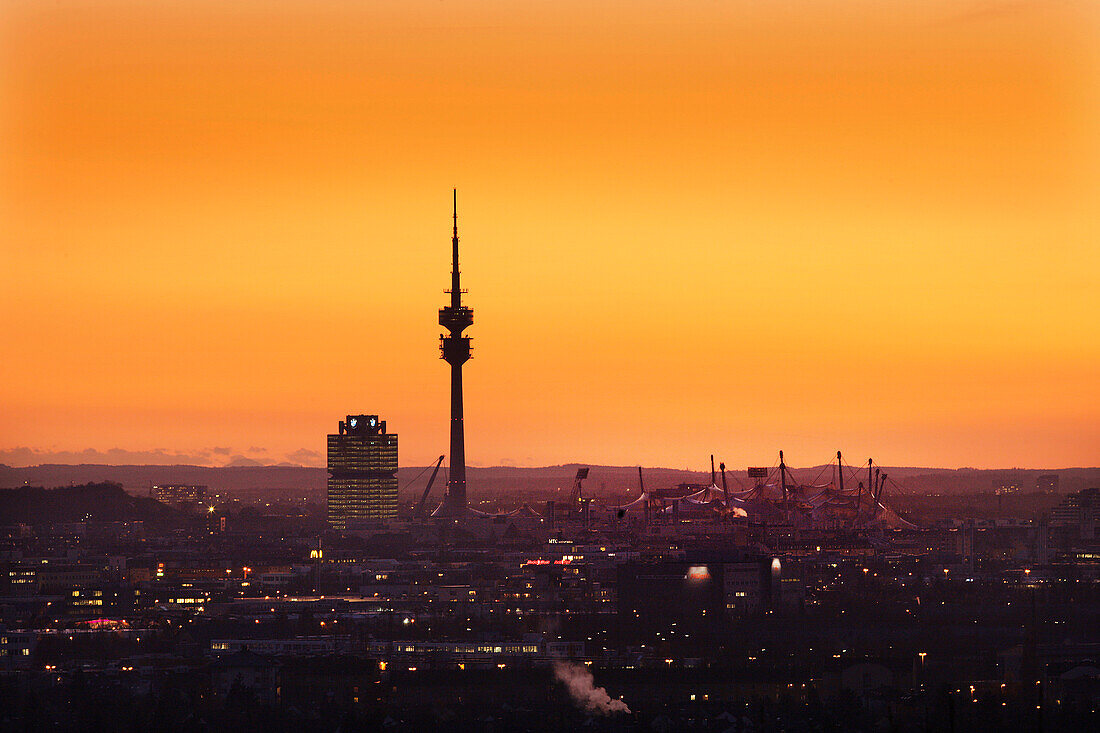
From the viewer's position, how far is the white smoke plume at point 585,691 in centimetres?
5188

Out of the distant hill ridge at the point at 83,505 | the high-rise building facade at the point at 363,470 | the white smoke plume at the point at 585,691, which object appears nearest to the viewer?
the white smoke plume at the point at 585,691

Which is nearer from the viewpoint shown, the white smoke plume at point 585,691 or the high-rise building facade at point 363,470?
the white smoke plume at point 585,691

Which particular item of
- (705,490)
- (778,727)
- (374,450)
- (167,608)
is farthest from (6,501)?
(778,727)

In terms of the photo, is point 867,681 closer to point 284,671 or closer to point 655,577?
point 284,671

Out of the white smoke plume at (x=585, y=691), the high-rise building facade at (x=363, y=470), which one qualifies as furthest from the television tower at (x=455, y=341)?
the white smoke plume at (x=585, y=691)

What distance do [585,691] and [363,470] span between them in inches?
5042

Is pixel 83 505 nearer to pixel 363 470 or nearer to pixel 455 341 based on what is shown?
pixel 363 470

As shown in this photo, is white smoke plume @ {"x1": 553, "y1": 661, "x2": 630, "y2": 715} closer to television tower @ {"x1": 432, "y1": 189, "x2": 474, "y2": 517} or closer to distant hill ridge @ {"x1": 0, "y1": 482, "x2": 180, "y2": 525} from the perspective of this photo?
television tower @ {"x1": 432, "y1": 189, "x2": 474, "y2": 517}

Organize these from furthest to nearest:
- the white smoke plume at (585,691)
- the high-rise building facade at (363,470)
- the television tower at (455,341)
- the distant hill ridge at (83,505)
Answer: the high-rise building facade at (363,470) → the distant hill ridge at (83,505) → the television tower at (455,341) → the white smoke plume at (585,691)

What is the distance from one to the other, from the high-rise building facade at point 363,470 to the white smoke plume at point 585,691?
12191cm

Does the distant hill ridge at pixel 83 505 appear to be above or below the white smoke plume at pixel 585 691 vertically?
above

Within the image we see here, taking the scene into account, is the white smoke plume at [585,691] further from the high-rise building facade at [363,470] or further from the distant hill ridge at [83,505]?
the high-rise building facade at [363,470]

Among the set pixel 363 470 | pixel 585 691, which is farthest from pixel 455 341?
pixel 585 691

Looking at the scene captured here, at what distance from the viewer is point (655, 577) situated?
86625 mm
